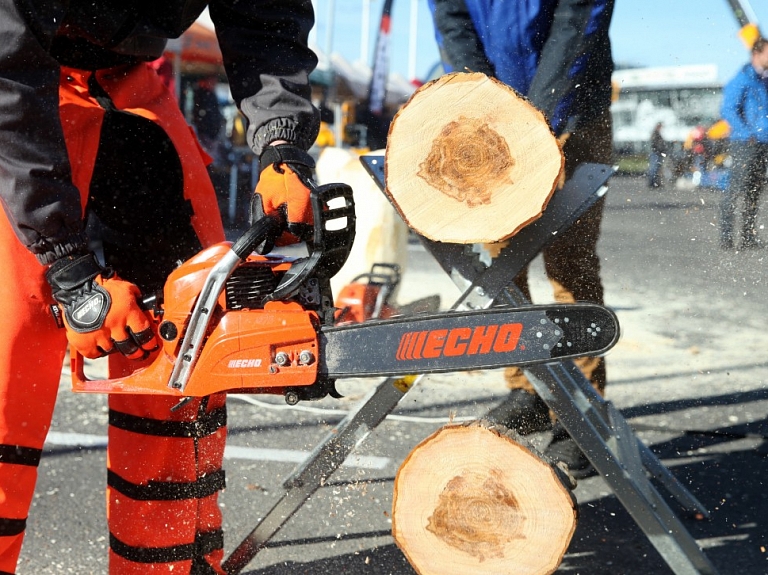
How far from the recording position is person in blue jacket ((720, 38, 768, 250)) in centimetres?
284

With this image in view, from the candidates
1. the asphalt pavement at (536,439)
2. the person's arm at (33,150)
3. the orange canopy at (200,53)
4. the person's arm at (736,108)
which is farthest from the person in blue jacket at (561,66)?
the orange canopy at (200,53)

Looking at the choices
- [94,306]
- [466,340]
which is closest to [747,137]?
[466,340]

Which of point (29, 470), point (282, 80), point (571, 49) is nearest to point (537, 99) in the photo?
point (571, 49)

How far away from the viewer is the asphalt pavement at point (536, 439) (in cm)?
239

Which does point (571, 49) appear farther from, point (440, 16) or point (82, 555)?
point (82, 555)

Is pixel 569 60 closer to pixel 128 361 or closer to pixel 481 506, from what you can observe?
pixel 481 506

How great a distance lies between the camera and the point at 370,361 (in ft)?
5.65

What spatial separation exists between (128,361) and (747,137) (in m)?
2.58

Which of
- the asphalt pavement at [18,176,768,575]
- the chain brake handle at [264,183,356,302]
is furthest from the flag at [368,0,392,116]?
the chain brake handle at [264,183,356,302]

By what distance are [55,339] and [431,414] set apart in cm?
205

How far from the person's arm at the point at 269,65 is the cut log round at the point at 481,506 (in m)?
0.78

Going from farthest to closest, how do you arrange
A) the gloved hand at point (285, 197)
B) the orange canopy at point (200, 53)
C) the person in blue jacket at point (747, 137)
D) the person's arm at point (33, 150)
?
the orange canopy at point (200, 53) < the person in blue jacket at point (747, 137) < the gloved hand at point (285, 197) < the person's arm at point (33, 150)

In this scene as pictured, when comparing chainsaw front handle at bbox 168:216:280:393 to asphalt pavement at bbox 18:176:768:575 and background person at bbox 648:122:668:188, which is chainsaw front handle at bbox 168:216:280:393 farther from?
background person at bbox 648:122:668:188

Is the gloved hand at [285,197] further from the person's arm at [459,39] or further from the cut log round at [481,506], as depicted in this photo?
the person's arm at [459,39]
